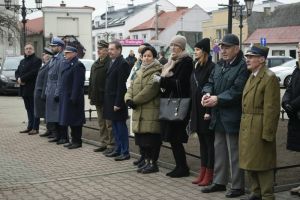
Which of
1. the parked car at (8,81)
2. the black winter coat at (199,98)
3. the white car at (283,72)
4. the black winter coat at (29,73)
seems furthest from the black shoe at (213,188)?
the white car at (283,72)

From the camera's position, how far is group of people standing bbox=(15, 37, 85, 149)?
988cm

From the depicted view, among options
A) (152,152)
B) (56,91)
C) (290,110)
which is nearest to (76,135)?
(56,91)

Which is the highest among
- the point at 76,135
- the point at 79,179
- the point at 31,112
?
the point at 31,112

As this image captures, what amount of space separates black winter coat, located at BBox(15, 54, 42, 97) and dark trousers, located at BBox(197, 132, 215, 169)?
5.97m

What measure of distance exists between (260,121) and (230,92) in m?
0.69

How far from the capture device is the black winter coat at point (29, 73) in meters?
11.8

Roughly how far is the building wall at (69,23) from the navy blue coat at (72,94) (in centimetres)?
5024

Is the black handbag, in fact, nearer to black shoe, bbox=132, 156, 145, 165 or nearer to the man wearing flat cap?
black shoe, bbox=132, 156, 145, 165

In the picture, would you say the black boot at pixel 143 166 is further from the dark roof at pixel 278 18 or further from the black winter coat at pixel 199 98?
the dark roof at pixel 278 18

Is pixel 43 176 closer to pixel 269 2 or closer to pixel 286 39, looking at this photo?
pixel 286 39

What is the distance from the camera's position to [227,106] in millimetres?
6230

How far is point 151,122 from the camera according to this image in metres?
7.57

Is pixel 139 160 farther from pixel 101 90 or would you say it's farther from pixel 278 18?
pixel 278 18

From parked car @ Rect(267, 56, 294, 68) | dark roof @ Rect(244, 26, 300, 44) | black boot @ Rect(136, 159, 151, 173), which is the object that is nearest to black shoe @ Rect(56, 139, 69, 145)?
black boot @ Rect(136, 159, 151, 173)
